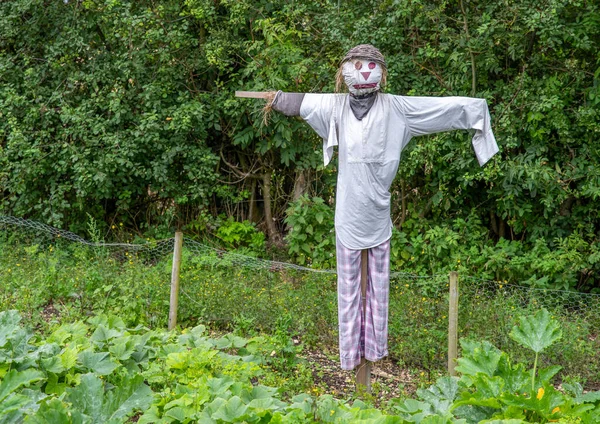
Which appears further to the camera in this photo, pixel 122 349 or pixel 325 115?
pixel 325 115

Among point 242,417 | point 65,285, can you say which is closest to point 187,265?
point 65,285

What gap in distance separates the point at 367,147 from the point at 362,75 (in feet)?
1.42

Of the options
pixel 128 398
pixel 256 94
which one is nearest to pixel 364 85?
pixel 256 94

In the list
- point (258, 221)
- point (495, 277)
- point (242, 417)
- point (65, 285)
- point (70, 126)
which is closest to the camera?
point (242, 417)

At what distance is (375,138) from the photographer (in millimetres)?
4852

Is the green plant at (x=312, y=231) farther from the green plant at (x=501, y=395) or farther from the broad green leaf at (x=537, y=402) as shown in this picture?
the broad green leaf at (x=537, y=402)

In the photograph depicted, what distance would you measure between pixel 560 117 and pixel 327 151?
314 cm

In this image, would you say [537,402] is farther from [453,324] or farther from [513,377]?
[453,324]

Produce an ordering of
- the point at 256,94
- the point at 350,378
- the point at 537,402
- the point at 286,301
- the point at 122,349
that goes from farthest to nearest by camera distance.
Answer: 1. the point at 286,301
2. the point at 350,378
3. the point at 256,94
4. the point at 122,349
5. the point at 537,402

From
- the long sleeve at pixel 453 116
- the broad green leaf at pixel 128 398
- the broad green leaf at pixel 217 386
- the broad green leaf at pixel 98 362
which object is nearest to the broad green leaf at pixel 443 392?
the broad green leaf at pixel 217 386

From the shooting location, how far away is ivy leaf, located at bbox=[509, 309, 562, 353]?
12.6ft

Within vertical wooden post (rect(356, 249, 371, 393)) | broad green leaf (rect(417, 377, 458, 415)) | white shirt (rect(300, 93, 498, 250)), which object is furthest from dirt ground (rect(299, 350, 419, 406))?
broad green leaf (rect(417, 377, 458, 415))

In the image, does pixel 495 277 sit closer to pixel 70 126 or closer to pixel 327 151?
pixel 327 151

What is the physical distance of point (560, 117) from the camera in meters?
7.24
